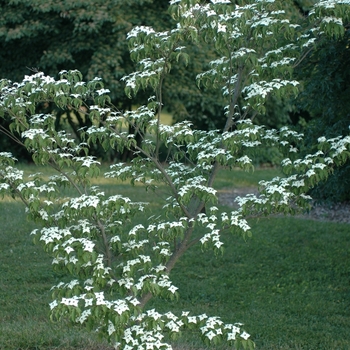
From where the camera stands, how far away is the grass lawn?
17.9ft

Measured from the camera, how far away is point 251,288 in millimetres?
7160

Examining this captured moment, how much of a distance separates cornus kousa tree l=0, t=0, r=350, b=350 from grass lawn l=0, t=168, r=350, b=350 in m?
1.00

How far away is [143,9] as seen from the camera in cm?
1609

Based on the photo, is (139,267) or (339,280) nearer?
(139,267)

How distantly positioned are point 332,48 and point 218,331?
10.9ft

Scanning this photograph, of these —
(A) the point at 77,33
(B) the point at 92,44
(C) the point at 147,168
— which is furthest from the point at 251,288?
(A) the point at 77,33

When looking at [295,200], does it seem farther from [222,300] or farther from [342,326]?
[222,300]

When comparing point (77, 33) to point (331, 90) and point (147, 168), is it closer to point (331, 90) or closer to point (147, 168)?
point (331, 90)

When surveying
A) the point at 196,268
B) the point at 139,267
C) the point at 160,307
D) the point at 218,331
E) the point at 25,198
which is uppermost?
the point at 25,198

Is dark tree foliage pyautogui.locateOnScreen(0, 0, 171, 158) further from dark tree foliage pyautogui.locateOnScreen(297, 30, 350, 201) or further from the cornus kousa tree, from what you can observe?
the cornus kousa tree

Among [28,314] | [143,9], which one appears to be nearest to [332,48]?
[28,314]

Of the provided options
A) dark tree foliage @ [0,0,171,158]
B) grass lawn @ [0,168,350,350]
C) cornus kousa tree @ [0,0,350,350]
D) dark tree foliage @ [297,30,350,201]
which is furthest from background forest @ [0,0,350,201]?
cornus kousa tree @ [0,0,350,350]

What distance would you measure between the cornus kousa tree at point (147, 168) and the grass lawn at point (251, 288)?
1.00 meters

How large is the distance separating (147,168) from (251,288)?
2933 millimetres
